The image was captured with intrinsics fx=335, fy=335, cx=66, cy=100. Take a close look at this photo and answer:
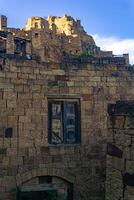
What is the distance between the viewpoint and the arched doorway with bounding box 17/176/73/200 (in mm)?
8734

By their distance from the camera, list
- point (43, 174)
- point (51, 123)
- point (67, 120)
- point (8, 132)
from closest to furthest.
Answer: point (8, 132)
point (43, 174)
point (51, 123)
point (67, 120)

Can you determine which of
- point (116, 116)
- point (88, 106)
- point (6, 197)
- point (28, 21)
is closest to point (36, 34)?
point (28, 21)

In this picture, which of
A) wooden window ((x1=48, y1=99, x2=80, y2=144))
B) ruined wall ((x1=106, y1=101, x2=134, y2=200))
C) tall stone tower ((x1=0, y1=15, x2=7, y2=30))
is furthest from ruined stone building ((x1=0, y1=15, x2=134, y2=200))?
tall stone tower ((x1=0, y1=15, x2=7, y2=30))

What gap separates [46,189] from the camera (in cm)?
887

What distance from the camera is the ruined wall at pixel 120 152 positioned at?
5.12 metres

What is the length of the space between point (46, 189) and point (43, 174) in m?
0.43

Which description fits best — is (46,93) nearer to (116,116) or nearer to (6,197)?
(6,197)

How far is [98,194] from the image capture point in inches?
380

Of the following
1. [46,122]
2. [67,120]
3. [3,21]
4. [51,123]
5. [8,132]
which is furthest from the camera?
[3,21]

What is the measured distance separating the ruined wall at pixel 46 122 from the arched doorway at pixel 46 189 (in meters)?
0.16

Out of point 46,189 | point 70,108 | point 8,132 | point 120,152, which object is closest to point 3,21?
point 70,108

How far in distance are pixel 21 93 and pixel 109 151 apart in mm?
4076

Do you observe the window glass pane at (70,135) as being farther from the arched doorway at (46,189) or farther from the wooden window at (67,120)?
the arched doorway at (46,189)

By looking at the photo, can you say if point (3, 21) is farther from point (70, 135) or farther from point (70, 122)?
point (70, 135)
